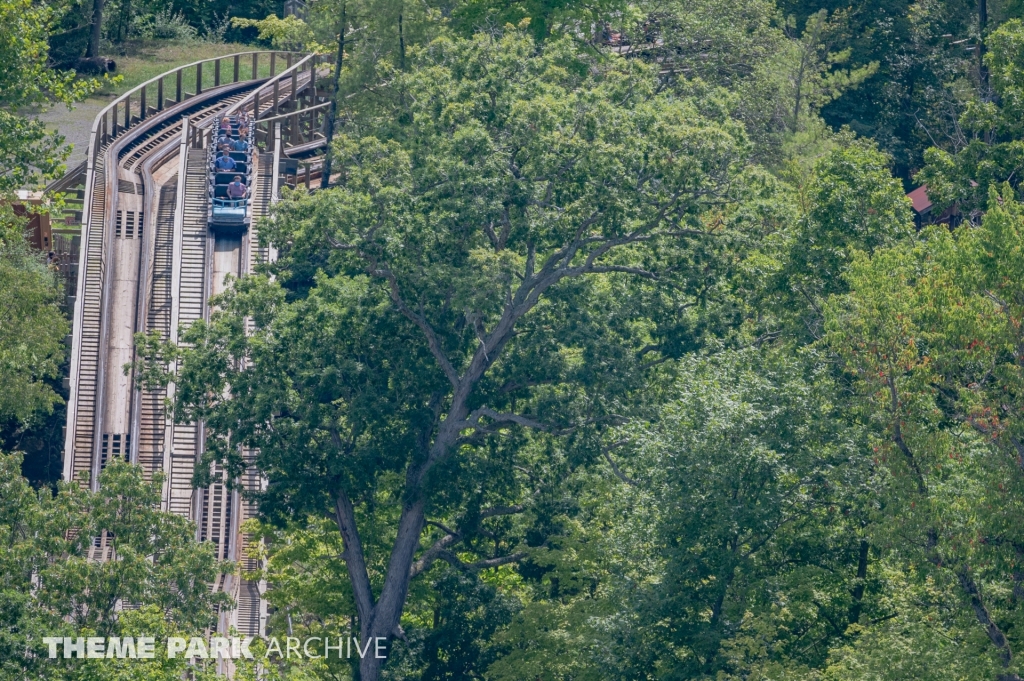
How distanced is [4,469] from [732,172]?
61.8 ft

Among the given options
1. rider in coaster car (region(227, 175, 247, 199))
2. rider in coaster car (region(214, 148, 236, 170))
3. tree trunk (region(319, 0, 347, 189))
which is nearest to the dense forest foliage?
rider in coaster car (region(227, 175, 247, 199))

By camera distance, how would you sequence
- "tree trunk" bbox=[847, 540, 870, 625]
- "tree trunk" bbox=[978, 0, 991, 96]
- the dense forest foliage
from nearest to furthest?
1. the dense forest foliage
2. "tree trunk" bbox=[847, 540, 870, 625]
3. "tree trunk" bbox=[978, 0, 991, 96]

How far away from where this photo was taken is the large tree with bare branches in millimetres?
45969

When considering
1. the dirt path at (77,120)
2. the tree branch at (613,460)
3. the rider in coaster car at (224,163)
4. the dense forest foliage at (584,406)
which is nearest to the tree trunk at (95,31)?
the dirt path at (77,120)

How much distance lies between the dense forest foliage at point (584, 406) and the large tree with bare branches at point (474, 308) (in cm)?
10

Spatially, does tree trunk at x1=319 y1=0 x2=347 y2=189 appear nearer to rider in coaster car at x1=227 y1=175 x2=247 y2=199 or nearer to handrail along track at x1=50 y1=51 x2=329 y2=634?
handrail along track at x1=50 y1=51 x2=329 y2=634

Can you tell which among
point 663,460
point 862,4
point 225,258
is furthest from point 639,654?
point 862,4

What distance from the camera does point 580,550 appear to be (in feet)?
155

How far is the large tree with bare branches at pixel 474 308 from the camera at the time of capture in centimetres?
4597

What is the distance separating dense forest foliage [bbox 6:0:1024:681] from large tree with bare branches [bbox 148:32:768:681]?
0.10 meters

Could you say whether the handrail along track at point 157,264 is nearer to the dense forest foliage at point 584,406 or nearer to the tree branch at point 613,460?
the dense forest foliage at point 584,406

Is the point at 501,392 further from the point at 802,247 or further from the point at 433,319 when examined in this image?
the point at 802,247

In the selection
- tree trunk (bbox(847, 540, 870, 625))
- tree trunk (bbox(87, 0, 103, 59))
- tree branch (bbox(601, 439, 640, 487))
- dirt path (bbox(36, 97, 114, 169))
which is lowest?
tree trunk (bbox(847, 540, 870, 625))

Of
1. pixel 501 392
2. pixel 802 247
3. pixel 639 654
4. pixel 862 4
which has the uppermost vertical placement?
pixel 862 4
